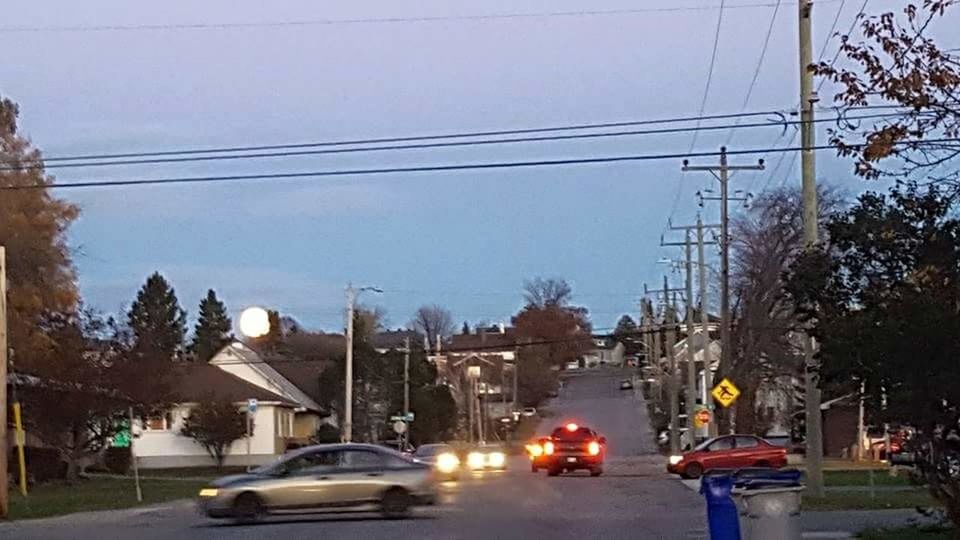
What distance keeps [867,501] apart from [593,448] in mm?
21303

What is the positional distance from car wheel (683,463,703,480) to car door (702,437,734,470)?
31 cm

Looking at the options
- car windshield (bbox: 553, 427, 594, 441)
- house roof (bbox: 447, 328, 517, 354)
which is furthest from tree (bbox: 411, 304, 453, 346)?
car windshield (bbox: 553, 427, 594, 441)

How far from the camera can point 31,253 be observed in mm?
49969

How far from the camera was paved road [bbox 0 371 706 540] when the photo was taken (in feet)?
78.6

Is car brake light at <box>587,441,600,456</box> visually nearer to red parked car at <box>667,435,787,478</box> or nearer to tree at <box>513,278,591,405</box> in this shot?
red parked car at <box>667,435,787,478</box>

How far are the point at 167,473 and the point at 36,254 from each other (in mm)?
17853

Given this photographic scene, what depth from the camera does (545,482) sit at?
4591cm

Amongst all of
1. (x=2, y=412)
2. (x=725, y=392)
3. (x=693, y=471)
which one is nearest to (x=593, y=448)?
(x=693, y=471)

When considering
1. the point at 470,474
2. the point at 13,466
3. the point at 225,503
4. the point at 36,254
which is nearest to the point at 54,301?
the point at 36,254

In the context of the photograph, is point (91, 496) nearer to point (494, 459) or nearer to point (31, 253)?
point (31, 253)

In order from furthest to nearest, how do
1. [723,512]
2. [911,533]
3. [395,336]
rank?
1. [395,336]
2. [911,533]
3. [723,512]

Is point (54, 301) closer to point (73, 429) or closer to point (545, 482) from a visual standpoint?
point (73, 429)

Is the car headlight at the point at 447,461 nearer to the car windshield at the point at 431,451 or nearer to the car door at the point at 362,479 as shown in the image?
the car windshield at the point at 431,451

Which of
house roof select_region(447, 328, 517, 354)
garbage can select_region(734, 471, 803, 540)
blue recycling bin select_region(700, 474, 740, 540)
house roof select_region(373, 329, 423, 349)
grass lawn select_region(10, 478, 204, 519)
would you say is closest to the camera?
garbage can select_region(734, 471, 803, 540)
